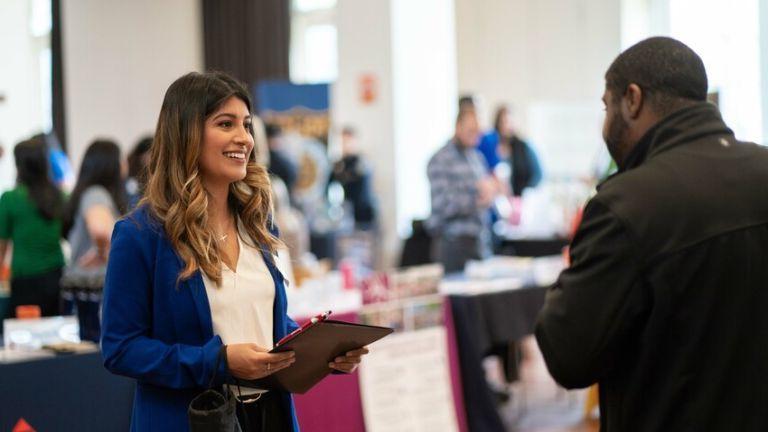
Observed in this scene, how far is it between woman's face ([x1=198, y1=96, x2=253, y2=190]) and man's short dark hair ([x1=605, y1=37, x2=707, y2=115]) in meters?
0.76

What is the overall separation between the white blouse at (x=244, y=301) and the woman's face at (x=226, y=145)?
0.15m

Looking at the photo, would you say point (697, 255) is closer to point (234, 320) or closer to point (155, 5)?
point (234, 320)

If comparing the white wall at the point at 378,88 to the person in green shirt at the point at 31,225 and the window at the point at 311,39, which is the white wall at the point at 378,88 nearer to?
the window at the point at 311,39

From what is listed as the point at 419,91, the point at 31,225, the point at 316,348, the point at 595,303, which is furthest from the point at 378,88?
the point at 595,303

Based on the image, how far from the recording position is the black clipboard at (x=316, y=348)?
77.6 inches

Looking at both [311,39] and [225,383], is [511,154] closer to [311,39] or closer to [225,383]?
[311,39]

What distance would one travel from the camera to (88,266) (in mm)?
4320

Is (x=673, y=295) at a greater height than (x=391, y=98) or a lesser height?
lesser

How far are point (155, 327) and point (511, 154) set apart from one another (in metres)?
7.50

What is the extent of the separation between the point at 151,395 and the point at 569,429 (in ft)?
11.6

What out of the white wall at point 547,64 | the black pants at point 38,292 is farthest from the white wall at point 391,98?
the black pants at point 38,292

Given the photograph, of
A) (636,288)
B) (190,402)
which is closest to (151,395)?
(190,402)

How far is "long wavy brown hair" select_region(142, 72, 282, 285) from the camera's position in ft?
6.68

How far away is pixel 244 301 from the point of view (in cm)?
209
